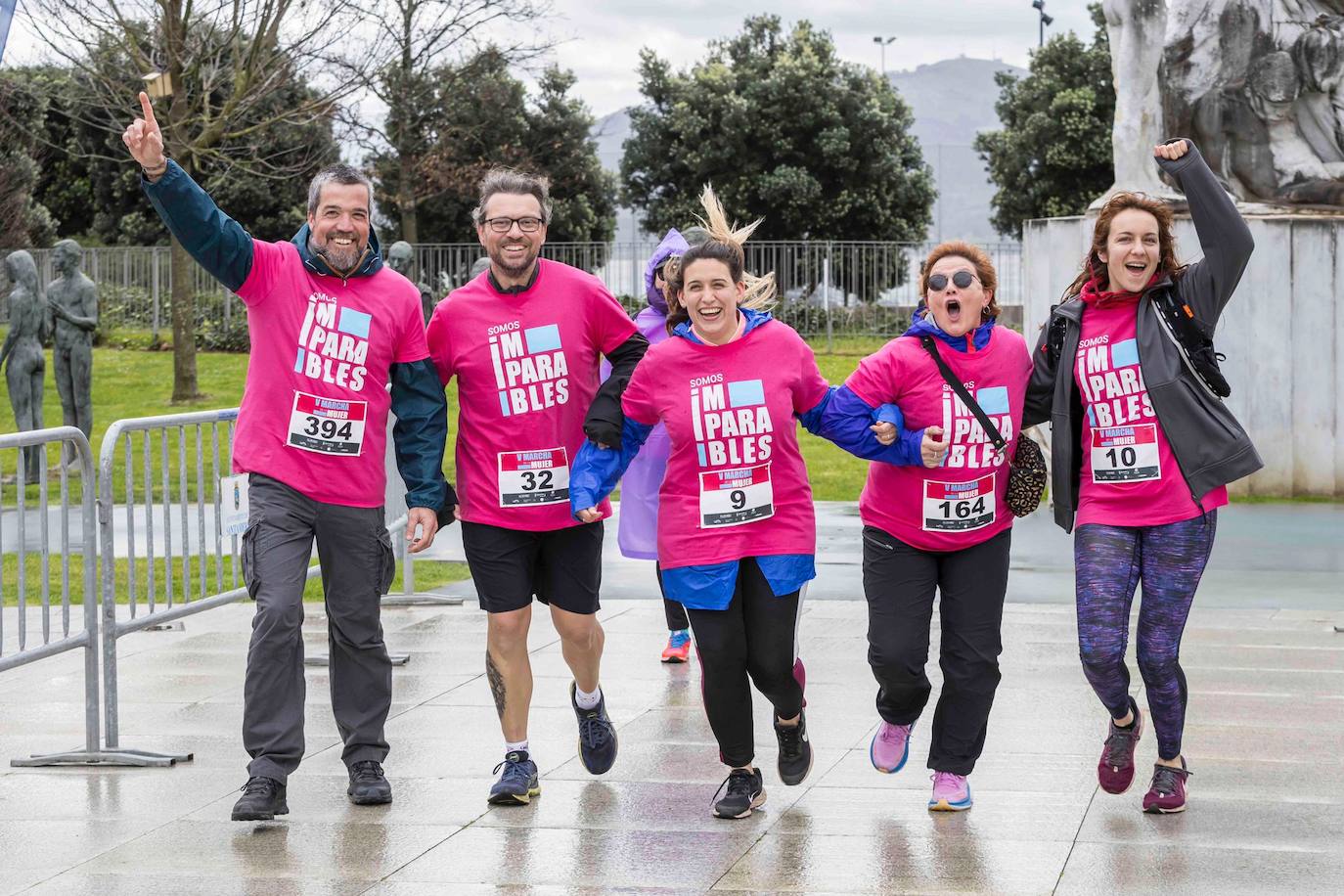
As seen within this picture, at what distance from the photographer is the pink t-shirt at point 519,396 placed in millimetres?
5566

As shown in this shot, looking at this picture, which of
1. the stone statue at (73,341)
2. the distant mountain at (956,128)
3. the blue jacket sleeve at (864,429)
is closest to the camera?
the blue jacket sleeve at (864,429)

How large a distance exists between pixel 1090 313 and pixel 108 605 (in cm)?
359

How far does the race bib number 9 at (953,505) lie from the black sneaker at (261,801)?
2107 mm

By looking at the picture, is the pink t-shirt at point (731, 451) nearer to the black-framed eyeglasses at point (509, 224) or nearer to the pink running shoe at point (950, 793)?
the black-framed eyeglasses at point (509, 224)

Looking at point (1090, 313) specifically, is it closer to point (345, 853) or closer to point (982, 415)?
point (982, 415)

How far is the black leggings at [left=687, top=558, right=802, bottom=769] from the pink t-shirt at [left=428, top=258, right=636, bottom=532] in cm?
60

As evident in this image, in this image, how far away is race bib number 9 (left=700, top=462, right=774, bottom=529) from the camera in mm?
5188

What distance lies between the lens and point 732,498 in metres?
5.19

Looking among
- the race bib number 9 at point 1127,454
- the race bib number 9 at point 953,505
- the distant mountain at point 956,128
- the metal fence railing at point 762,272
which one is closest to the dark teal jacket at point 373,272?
the race bib number 9 at point 953,505

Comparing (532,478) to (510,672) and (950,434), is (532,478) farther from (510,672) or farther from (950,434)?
(950,434)

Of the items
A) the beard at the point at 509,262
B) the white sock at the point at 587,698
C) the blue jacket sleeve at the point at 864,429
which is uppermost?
the beard at the point at 509,262

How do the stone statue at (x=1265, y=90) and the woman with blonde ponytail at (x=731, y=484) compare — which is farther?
the stone statue at (x=1265, y=90)

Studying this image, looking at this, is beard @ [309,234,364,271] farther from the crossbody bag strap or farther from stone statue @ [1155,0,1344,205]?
stone statue @ [1155,0,1344,205]

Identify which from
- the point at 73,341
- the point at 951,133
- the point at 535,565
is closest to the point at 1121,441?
the point at 535,565
